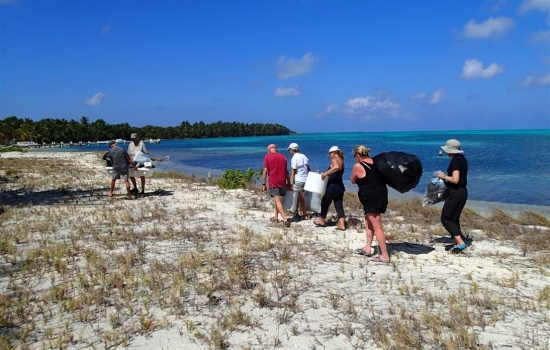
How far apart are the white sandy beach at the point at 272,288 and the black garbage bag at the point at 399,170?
1158mm

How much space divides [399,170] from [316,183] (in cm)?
259

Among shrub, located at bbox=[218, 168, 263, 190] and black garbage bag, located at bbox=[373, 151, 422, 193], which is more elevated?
black garbage bag, located at bbox=[373, 151, 422, 193]

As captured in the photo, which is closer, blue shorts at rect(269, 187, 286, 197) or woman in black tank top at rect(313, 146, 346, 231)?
woman in black tank top at rect(313, 146, 346, 231)

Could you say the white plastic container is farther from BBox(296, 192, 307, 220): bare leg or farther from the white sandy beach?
the white sandy beach

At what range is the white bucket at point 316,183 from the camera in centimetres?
812

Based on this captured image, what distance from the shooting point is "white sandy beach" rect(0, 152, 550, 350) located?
3.65m

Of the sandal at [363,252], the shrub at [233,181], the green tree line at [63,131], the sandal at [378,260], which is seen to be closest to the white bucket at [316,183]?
the sandal at [363,252]

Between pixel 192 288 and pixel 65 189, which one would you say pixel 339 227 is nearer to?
pixel 192 288

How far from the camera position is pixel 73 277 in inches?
201

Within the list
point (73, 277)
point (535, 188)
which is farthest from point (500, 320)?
point (535, 188)

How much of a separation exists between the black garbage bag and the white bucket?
2.33 m

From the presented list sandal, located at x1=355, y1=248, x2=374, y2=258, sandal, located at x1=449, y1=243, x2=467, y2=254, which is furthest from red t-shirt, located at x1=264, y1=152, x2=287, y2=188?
sandal, located at x1=449, y1=243, x2=467, y2=254

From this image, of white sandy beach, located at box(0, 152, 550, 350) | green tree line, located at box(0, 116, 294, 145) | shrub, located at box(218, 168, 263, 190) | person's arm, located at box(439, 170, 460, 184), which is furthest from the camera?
green tree line, located at box(0, 116, 294, 145)

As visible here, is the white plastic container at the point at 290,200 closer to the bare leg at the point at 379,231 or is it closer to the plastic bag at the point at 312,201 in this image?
the plastic bag at the point at 312,201
